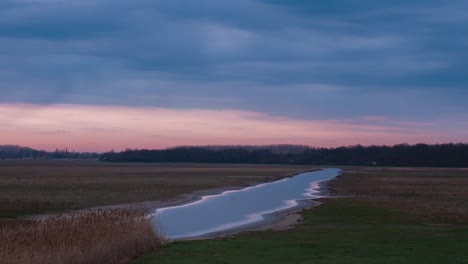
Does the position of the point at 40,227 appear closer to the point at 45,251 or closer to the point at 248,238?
the point at 45,251

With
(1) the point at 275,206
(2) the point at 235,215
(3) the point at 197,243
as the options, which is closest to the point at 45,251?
(3) the point at 197,243

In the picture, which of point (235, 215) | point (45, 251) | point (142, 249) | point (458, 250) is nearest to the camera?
point (45, 251)

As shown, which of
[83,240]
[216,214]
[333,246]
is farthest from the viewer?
[216,214]

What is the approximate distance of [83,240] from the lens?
68.5ft

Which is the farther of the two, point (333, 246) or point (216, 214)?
point (216, 214)

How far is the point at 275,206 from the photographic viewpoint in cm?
4753

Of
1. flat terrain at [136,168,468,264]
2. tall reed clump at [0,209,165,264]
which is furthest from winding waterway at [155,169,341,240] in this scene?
tall reed clump at [0,209,165,264]

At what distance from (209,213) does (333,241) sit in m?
19.3

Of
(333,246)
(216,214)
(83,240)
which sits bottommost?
(216,214)

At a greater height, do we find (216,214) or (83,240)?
(83,240)

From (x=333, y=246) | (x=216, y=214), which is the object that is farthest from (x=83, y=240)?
(x=216, y=214)

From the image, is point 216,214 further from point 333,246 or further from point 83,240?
point 83,240

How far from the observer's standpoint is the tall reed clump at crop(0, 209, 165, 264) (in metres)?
18.3

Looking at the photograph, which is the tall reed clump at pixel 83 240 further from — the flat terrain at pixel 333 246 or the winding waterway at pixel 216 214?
the winding waterway at pixel 216 214
